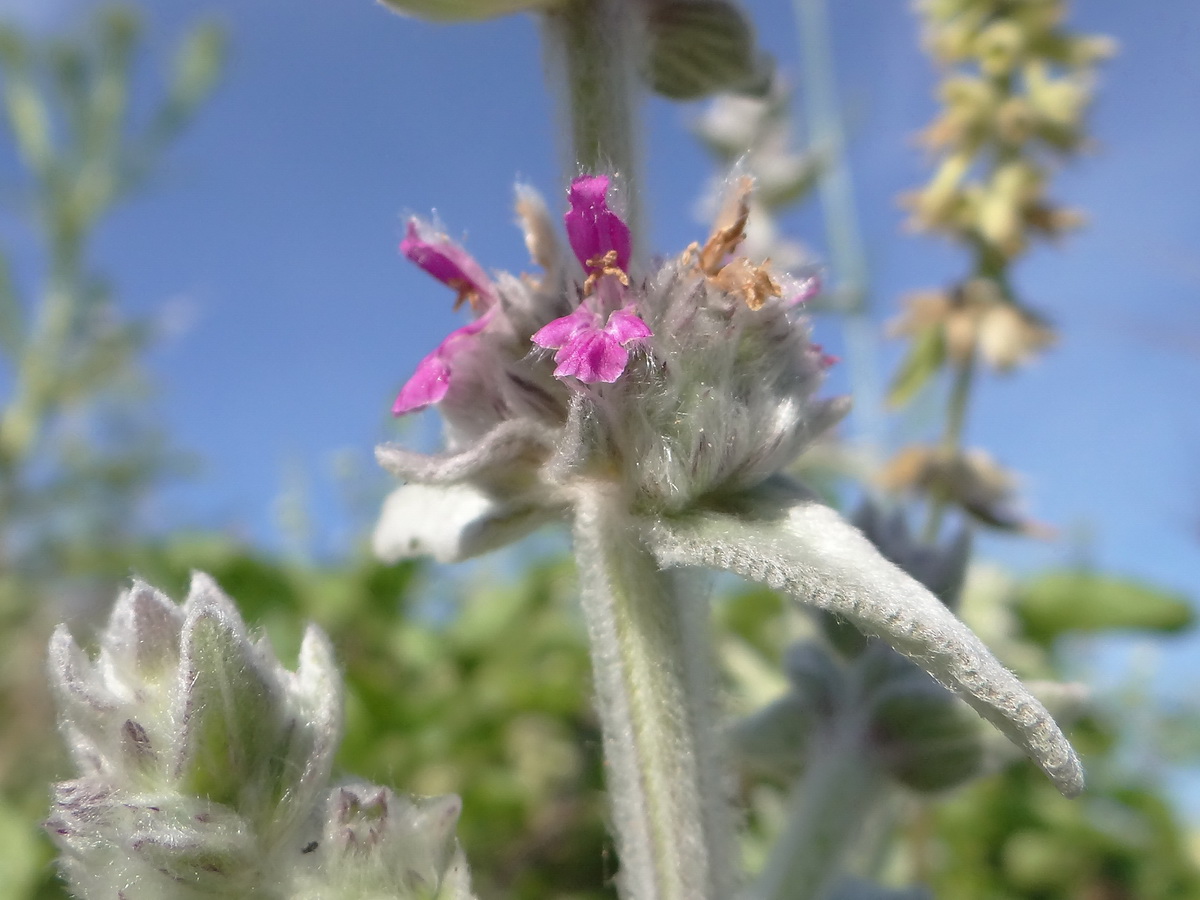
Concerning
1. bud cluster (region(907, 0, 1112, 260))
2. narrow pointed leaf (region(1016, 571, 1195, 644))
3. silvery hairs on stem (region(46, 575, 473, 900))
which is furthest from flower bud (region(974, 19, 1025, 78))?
silvery hairs on stem (region(46, 575, 473, 900))

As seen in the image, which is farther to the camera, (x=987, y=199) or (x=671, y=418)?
(x=987, y=199)

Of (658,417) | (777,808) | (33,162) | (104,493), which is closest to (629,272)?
(658,417)

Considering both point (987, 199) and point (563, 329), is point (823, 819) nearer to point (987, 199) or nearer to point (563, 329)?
point (563, 329)

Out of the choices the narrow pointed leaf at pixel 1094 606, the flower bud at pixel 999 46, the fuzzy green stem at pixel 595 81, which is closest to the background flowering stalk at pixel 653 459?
the fuzzy green stem at pixel 595 81

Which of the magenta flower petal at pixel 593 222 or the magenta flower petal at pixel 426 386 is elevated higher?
the magenta flower petal at pixel 593 222

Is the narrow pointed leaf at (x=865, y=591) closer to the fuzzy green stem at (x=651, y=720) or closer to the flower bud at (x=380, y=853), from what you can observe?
the fuzzy green stem at (x=651, y=720)

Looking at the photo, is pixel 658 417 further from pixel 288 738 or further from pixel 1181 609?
pixel 1181 609

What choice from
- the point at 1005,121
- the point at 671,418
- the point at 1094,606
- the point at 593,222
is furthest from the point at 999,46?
the point at 671,418
